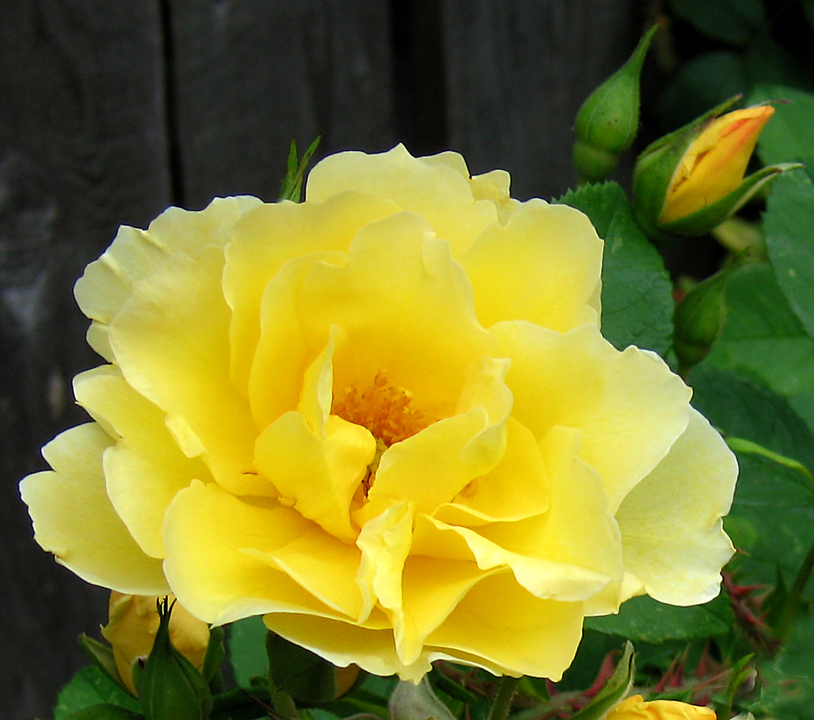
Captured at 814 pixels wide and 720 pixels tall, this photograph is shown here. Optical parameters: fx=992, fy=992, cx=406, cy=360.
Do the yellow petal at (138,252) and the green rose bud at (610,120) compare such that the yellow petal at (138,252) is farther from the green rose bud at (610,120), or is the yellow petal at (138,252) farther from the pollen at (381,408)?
the green rose bud at (610,120)

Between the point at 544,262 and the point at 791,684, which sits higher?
the point at 544,262

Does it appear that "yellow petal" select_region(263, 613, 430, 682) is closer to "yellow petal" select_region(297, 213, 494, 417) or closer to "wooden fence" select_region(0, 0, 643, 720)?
"yellow petal" select_region(297, 213, 494, 417)

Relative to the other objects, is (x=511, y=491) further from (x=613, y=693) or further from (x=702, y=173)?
(x=702, y=173)

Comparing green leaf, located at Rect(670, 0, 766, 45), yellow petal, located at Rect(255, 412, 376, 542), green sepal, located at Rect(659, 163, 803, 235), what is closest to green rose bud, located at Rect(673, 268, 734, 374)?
green sepal, located at Rect(659, 163, 803, 235)

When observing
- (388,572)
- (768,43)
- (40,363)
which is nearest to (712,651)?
(388,572)

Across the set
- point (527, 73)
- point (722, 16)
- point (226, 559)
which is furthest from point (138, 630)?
point (722, 16)

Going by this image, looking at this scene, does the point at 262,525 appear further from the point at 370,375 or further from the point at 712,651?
the point at 712,651
